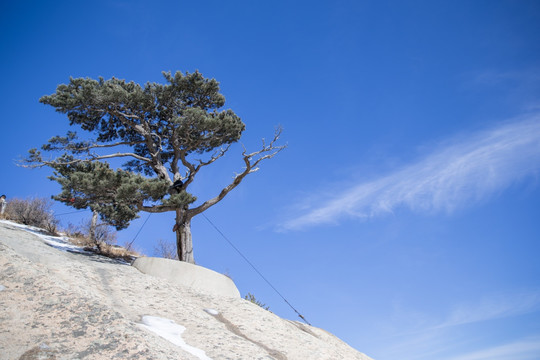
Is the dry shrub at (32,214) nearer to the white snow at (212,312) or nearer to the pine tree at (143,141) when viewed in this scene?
the pine tree at (143,141)

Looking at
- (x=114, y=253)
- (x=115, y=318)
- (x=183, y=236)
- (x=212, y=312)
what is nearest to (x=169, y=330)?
(x=115, y=318)

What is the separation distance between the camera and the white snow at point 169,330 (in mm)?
6066

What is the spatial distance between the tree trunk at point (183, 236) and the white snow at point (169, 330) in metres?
8.87

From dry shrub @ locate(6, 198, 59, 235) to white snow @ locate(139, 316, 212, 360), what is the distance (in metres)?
13.1

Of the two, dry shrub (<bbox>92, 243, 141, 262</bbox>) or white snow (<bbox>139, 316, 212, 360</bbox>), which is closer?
white snow (<bbox>139, 316, 212, 360</bbox>)

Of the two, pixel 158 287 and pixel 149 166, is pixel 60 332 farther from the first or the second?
pixel 149 166

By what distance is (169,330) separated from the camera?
22.6 ft

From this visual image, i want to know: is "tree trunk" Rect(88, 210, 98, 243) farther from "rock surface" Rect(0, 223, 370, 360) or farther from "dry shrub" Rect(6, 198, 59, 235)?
"rock surface" Rect(0, 223, 370, 360)

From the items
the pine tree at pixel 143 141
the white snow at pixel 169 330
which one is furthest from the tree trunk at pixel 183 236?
the white snow at pixel 169 330

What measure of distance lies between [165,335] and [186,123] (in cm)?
1188

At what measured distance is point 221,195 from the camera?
17641mm

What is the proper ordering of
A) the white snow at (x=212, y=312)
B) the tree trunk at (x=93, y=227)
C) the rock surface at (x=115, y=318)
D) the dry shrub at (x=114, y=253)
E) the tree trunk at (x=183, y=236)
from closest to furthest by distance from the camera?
the rock surface at (x=115, y=318)
the white snow at (x=212, y=312)
the dry shrub at (x=114, y=253)
the tree trunk at (x=183, y=236)
the tree trunk at (x=93, y=227)

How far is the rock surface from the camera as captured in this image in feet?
15.8

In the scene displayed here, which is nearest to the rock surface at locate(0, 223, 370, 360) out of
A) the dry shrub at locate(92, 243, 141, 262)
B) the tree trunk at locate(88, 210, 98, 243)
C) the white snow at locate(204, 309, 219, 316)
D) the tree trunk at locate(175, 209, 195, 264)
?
the white snow at locate(204, 309, 219, 316)
